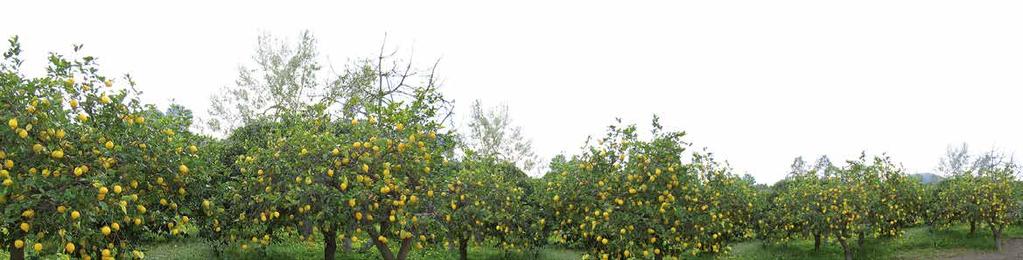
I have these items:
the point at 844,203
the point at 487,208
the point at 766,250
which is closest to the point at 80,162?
the point at 487,208

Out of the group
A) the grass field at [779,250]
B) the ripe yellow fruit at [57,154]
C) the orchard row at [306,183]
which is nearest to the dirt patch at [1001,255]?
the grass field at [779,250]

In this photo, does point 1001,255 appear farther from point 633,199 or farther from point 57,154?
point 57,154

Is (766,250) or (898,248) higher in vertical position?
(898,248)

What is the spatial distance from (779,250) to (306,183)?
61.4 ft

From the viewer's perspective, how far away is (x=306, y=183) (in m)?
6.63

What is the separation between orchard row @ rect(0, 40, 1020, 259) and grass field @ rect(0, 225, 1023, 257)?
11.2ft

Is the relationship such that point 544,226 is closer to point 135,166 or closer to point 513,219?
point 513,219

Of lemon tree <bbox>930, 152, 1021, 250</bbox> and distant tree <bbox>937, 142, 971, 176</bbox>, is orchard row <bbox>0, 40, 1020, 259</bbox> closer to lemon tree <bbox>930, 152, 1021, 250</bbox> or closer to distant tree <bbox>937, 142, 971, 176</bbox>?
lemon tree <bbox>930, 152, 1021, 250</bbox>

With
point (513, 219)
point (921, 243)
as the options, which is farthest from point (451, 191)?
point (921, 243)

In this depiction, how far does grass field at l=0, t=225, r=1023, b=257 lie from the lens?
15.0m

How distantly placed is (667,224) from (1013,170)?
1800 centimetres

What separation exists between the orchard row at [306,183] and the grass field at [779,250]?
3422mm

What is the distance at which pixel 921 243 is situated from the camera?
852 inches

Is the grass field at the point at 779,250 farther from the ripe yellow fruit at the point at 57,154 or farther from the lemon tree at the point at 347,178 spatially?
the ripe yellow fruit at the point at 57,154
